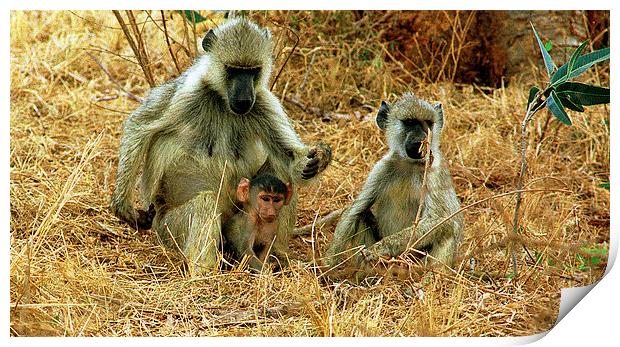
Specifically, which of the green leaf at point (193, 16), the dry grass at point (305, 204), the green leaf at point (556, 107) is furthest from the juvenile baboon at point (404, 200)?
the green leaf at point (193, 16)

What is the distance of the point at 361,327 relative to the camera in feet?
13.6

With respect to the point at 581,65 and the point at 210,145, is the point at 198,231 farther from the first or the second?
the point at 581,65

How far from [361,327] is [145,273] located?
152 cm

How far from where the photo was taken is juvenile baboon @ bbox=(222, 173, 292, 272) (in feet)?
16.6

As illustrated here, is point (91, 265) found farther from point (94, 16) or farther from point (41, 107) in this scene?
point (94, 16)

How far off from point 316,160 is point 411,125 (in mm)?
625

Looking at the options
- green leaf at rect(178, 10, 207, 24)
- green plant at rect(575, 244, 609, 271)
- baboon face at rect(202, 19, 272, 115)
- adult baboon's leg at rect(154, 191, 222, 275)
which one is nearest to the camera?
green plant at rect(575, 244, 609, 271)

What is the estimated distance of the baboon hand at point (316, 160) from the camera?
5.04 meters

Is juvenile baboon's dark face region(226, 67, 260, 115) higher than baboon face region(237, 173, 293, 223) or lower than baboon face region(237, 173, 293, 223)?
higher

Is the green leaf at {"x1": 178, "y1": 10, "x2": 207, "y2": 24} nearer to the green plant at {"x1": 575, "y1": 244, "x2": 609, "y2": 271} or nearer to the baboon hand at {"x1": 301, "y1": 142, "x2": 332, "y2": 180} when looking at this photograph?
the baboon hand at {"x1": 301, "y1": 142, "x2": 332, "y2": 180}

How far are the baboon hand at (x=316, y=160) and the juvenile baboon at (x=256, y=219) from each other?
0.17 m

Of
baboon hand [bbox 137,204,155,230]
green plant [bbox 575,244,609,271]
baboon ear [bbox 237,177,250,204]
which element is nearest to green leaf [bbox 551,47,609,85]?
green plant [bbox 575,244,609,271]
